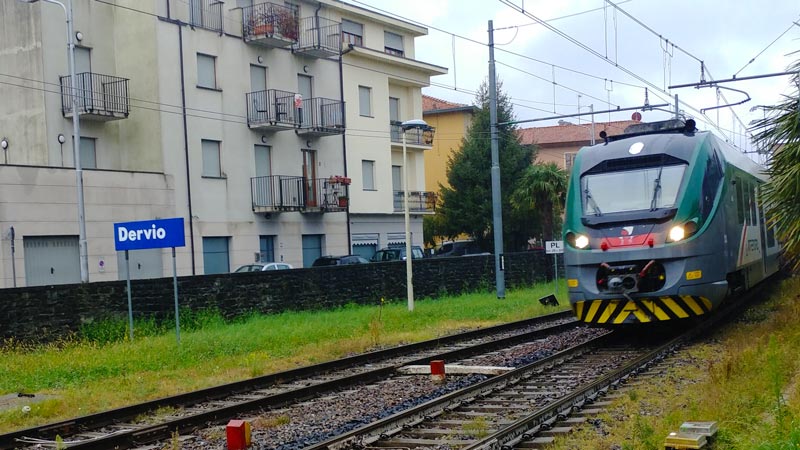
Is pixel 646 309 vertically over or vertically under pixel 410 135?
under

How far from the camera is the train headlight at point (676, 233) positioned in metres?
13.1

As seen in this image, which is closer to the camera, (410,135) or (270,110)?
(270,110)

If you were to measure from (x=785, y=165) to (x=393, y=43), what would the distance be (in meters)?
31.6

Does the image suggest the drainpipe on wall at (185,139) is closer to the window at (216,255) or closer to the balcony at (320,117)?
the window at (216,255)

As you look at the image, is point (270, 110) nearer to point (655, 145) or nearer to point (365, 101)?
point (365, 101)

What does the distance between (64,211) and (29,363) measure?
13.3m

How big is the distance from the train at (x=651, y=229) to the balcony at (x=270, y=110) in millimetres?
21358

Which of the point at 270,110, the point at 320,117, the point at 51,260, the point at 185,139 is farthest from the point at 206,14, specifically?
the point at 51,260

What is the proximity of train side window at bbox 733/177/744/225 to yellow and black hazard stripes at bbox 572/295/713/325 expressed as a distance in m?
2.98

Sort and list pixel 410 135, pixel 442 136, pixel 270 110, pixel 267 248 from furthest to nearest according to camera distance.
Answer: pixel 442 136 < pixel 410 135 < pixel 267 248 < pixel 270 110

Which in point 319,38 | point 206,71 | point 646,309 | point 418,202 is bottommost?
point 646,309

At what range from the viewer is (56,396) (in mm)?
12117

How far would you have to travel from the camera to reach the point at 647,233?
13211 millimetres

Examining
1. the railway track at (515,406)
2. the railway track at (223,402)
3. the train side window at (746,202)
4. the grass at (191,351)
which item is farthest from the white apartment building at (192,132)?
the train side window at (746,202)
